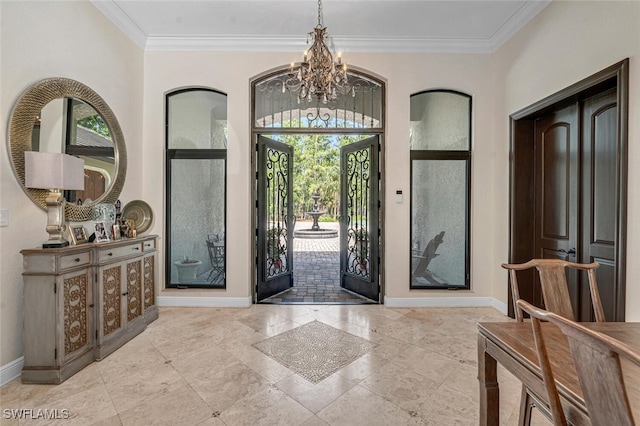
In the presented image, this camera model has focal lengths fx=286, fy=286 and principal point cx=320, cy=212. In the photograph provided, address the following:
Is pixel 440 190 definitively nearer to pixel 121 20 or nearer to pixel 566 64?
pixel 566 64

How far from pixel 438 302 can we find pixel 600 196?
208cm

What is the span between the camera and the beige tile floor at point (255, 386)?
6.01 ft

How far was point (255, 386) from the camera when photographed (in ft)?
7.00

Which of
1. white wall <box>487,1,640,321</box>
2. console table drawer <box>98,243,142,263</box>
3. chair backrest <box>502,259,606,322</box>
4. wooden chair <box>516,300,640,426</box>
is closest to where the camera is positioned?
wooden chair <box>516,300,640,426</box>

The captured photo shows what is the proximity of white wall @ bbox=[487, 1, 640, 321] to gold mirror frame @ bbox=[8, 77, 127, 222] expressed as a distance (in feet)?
15.2

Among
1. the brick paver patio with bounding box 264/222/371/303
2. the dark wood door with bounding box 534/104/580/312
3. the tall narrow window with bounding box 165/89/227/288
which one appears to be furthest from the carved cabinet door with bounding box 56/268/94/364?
the dark wood door with bounding box 534/104/580/312

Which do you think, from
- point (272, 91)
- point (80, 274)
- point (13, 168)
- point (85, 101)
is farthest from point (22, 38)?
point (272, 91)

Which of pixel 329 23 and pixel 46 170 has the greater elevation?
pixel 329 23

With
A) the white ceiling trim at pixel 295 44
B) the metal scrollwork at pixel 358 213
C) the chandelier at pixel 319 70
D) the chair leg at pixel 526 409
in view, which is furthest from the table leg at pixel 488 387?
the white ceiling trim at pixel 295 44

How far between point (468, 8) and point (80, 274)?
465cm

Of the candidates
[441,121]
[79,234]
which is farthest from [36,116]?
[441,121]

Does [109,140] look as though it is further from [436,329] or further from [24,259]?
[436,329]

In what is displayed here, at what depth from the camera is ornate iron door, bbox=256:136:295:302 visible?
4.07 meters

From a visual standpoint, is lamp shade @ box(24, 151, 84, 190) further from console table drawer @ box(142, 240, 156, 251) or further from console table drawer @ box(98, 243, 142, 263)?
console table drawer @ box(142, 240, 156, 251)
